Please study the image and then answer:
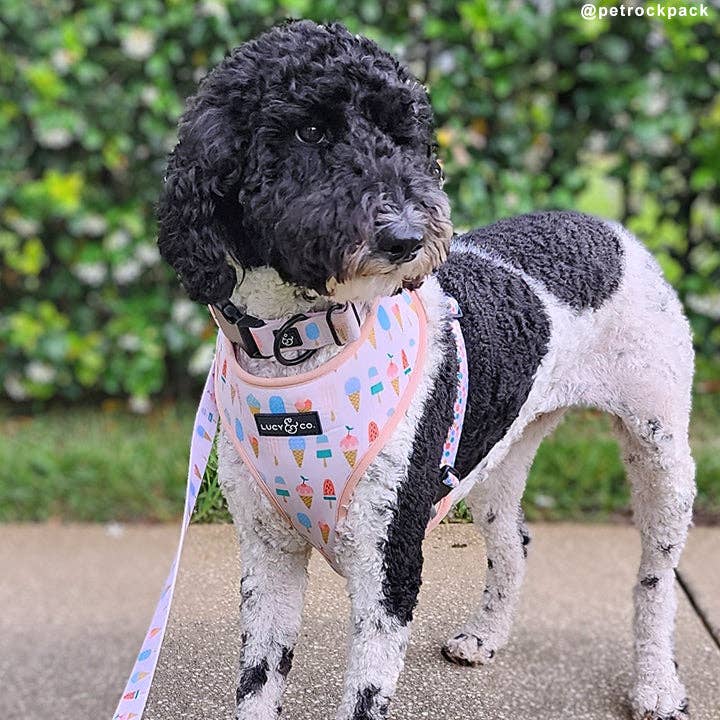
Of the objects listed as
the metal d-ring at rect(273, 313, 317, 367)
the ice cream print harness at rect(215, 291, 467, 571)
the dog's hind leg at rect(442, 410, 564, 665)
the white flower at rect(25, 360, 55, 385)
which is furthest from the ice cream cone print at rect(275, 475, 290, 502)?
the white flower at rect(25, 360, 55, 385)

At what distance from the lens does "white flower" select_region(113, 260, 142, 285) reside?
453 centimetres

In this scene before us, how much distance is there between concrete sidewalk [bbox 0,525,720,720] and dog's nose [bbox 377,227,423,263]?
74 cm

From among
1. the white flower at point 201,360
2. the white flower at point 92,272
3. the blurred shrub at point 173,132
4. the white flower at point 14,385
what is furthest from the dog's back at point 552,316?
the white flower at point 14,385

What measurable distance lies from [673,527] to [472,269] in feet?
A: 2.91

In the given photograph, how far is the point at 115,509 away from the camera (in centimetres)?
422

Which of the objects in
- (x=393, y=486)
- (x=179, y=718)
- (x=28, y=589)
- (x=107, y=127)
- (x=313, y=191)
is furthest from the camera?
(x=107, y=127)

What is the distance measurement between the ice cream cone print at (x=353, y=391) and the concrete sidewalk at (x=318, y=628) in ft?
1.35

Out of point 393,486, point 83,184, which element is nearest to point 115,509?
point 83,184

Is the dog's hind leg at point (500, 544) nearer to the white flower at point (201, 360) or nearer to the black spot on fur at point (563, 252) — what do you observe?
the black spot on fur at point (563, 252)

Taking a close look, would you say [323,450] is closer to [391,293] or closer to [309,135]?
[391,293]

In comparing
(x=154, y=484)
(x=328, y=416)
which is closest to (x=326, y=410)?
(x=328, y=416)

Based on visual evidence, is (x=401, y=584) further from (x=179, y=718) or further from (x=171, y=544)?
(x=171, y=544)

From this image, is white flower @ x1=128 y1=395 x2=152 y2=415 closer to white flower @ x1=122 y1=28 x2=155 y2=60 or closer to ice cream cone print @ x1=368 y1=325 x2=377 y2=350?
white flower @ x1=122 y1=28 x2=155 y2=60

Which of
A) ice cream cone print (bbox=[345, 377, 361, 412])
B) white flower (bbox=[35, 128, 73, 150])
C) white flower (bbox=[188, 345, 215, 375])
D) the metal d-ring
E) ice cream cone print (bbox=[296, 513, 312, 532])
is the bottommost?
white flower (bbox=[188, 345, 215, 375])
